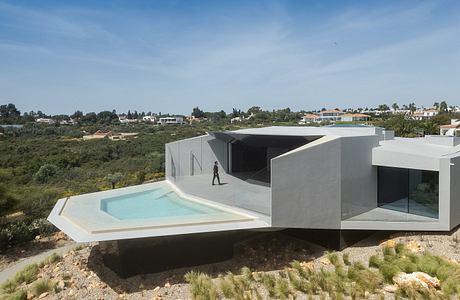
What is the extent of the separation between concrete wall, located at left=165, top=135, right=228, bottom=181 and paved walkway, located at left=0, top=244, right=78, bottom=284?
5.86 metres

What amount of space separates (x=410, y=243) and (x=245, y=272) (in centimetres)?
573

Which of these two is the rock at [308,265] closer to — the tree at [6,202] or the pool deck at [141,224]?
the pool deck at [141,224]

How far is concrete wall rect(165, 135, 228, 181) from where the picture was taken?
1766 centimetres

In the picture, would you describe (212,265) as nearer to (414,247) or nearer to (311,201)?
(311,201)

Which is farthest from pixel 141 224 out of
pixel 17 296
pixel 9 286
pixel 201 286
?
pixel 9 286

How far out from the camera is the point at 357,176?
40.3ft

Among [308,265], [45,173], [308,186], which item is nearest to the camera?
[308,265]

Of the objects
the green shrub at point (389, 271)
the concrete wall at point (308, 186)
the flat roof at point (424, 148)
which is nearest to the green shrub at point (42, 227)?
the concrete wall at point (308, 186)

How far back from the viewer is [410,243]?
11.2 meters

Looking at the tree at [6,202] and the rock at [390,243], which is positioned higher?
the tree at [6,202]

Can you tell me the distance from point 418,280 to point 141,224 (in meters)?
7.72

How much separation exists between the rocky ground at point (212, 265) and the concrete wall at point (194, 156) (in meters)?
5.85

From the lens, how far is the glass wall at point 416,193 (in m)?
11.9

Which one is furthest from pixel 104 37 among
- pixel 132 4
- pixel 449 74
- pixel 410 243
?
pixel 449 74
